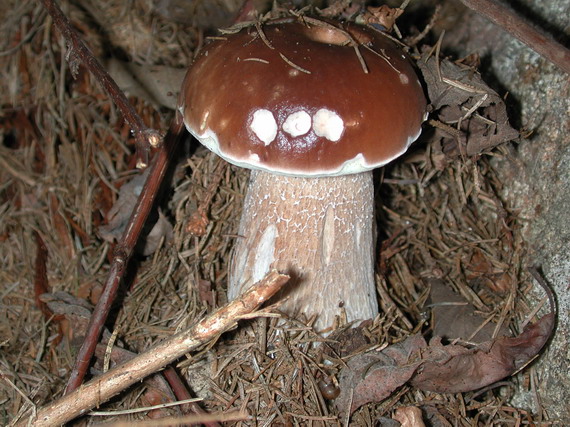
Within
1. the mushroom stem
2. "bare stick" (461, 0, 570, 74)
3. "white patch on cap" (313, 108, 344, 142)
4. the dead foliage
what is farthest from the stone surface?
"white patch on cap" (313, 108, 344, 142)

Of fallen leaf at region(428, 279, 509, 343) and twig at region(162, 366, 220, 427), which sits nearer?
twig at region(162, 366, 220, 427)

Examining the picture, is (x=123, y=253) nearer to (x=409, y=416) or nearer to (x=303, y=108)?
(x=303, y=108)

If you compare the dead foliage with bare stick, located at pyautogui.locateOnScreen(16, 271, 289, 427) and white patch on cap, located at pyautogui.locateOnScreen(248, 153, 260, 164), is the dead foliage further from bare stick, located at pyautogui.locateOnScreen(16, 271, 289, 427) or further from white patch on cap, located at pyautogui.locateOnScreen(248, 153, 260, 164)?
white patch on cap, located at pyautogui.locateOnScreen(248, 153, 260, 164)

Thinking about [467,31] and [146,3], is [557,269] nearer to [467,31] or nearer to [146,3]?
[467,31]

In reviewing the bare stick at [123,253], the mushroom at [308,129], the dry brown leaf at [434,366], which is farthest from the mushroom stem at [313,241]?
the bare stick at [123,253]

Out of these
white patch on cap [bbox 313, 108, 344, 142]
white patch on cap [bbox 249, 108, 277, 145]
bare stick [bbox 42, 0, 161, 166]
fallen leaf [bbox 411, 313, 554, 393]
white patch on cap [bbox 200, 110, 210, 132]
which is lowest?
fallen leaf [bbox 411, 313, 554, 393]

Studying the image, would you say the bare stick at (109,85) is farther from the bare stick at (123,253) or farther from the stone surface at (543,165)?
the stone surface at (543,165)

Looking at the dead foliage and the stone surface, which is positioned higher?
the stone surface

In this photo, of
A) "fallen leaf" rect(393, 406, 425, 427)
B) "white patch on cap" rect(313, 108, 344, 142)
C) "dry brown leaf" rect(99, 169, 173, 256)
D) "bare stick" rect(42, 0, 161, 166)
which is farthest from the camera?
"dry brown leaf" rect(99, 169, 173, 256)
